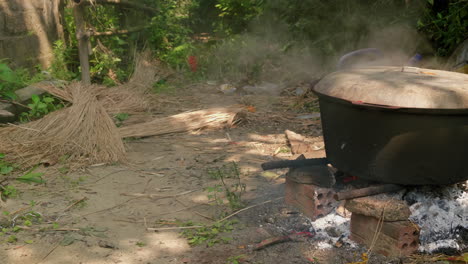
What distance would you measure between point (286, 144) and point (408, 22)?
298cm

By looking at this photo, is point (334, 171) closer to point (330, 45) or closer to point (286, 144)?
point (286, 144)

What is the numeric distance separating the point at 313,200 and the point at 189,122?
114 inches

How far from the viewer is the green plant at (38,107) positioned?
5.69m

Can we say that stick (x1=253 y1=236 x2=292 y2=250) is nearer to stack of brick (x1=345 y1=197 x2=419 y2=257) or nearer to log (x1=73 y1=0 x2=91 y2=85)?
stack of brick (x1=345 y1=197 x2=419 y2=257)

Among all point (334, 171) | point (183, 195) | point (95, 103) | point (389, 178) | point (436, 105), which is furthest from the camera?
point (95, 103)

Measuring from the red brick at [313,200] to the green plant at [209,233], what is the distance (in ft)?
1.67

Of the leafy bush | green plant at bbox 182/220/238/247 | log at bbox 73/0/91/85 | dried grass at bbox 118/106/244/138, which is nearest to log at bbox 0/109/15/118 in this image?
dried grass at bbox 118/106/244/138

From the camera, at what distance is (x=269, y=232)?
3.24 metres

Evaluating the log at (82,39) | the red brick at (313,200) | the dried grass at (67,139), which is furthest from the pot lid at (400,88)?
the log at (82,39)

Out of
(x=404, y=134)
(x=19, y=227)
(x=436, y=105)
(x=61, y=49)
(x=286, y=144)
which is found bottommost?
(x=286, y=144)

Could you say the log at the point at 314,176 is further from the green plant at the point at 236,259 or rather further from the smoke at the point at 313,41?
the smoke at the point at 313,41

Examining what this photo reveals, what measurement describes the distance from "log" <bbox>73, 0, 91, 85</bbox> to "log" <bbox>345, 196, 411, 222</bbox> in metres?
5.01

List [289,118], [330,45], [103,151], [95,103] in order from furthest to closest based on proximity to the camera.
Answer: [330,45], [289,118], [95,103], [103,151]

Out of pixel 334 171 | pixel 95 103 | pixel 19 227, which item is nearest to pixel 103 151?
pixel 95 103
